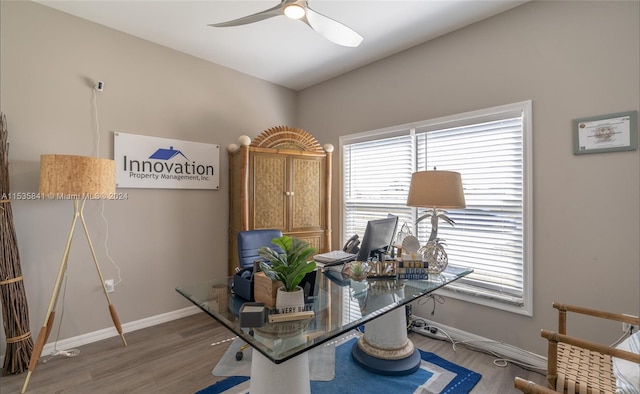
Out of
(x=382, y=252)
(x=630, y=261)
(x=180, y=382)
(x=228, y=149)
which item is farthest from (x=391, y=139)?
(x=180, y=382)

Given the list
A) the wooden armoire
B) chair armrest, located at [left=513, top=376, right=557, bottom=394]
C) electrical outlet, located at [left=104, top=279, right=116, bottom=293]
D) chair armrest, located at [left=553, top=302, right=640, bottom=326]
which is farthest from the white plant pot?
electrical outlet, located at [left=104, top=279, right=116, bottom=293]

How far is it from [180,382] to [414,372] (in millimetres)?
1642

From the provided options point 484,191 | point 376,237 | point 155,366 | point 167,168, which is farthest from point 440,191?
point 167,168

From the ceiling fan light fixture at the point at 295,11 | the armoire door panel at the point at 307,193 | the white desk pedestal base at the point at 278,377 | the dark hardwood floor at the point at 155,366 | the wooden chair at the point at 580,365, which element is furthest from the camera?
the armoire door panel at the point at 307,193

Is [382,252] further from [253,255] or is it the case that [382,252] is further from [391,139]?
[391,139]

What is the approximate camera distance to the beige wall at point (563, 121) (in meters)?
1.88

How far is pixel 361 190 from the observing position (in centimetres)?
345

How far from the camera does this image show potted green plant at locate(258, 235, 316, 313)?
1.30 meters

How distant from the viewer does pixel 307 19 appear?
175cm

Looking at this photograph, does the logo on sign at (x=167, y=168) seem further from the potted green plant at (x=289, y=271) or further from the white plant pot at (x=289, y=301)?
the white plant pot at (x=289, y=301)

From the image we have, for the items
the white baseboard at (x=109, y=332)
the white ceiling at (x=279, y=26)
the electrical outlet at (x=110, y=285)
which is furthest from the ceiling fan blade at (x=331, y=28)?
the white baseboard at (x=109, y=332)

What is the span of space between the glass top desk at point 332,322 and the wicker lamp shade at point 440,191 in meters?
0.50

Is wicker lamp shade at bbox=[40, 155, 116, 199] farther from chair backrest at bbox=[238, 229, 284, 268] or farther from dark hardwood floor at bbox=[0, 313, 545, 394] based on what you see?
dark hardwood floor at bbox=[0, 313, 545, 394]

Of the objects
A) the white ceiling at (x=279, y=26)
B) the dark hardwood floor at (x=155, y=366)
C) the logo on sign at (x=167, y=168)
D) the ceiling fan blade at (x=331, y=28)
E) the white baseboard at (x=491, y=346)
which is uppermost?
the white ceiling at (x=279, y=26)
